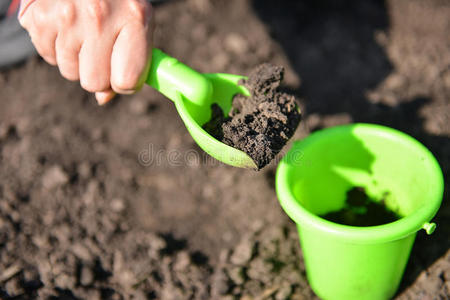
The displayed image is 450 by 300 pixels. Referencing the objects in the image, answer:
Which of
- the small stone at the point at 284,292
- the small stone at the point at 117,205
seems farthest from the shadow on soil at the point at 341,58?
the small stone at the point at 117,205

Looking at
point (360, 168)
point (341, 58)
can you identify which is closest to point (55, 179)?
point (360, 168)

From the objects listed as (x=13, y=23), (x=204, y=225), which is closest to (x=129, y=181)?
(x=204, y=225)

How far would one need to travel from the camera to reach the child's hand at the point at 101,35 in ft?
4.10

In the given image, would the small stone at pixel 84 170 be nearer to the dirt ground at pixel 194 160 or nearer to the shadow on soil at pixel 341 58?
the dirt ground at pixel 194 160

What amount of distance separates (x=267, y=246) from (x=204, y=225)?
274 mm

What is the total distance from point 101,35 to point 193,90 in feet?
1.01

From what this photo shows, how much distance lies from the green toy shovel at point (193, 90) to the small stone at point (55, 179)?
A: 28.1 inches

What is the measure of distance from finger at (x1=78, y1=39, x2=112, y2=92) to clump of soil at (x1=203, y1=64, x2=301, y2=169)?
1.13 feet

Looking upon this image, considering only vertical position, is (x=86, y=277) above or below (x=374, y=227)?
A: below

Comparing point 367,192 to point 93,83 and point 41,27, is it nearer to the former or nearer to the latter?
point 93,83

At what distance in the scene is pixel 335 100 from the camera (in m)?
2.03

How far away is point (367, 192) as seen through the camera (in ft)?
4.99

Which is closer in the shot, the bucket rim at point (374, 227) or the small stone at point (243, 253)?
the bucket rim at point (374, 227)

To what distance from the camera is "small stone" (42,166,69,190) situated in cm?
182
